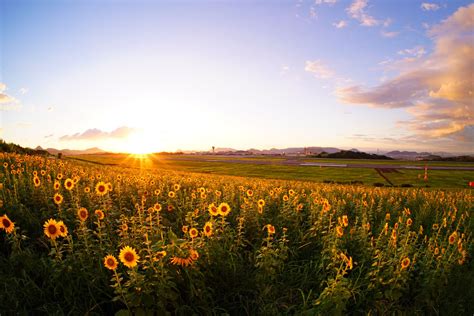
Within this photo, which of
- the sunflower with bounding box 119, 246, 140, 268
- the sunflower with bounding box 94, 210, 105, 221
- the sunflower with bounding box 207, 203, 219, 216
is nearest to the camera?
the sunflower with bounding box 119, 246, 140, 268

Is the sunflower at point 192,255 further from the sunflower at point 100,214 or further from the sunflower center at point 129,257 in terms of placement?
the sunflower at point 100,214

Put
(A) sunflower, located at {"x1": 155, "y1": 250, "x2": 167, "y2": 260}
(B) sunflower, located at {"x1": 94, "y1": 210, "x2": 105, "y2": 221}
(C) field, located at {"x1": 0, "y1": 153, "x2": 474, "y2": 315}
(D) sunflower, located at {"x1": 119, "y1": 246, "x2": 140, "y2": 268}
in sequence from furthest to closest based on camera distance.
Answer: (B) sunflower, located at {"x1": 94, "y1": 210, "x2": 105, "y2": 221}, (C) field, located at {"x1": 0, "y1": 153, "x2": 474, "y2": 315}, (A) sunflower, located at {"x1": 155, "y1": 250, "x2": 167, "y2": 260}, (D) sunflower, located at {"x1": 119, "y1": 246, "x2": 140, "y2": 268}

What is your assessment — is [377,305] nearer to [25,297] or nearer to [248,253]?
[248,253]

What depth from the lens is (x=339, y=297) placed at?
340 centimetres

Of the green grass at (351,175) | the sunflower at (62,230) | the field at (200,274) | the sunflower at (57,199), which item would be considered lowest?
the green grass at (351,175)

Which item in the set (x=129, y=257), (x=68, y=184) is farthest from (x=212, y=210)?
(x=68, y=184)

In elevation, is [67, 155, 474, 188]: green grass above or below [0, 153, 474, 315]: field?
below

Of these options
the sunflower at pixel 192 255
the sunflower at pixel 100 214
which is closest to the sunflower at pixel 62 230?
the sunflower at pixel 100 214

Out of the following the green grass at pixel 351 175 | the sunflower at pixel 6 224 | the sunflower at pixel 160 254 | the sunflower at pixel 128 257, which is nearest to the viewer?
the sunflower at pixel 128 257

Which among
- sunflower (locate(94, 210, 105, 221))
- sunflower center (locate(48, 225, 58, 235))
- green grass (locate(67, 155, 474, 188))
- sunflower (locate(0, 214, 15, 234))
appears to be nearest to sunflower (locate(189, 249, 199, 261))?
sunflower (locate(94, 210, 105, 221))

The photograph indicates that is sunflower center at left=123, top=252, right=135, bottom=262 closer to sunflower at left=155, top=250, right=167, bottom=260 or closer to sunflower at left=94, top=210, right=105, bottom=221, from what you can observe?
sunflower at left=155, top=250, right=167, bottom=260

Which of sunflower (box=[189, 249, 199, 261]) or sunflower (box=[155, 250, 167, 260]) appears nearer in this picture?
sunflower (box=[155, 250, 167, 260])

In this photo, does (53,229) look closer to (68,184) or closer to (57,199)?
(57,199)

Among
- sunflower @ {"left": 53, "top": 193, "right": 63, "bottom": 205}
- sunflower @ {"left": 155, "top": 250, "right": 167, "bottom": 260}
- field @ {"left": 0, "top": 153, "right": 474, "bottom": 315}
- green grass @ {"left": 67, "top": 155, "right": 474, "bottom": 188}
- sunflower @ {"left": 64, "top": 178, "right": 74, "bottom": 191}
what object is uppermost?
sunflower @ {"left": 64, "top": 178, "right": 74, "bottom": 191}
